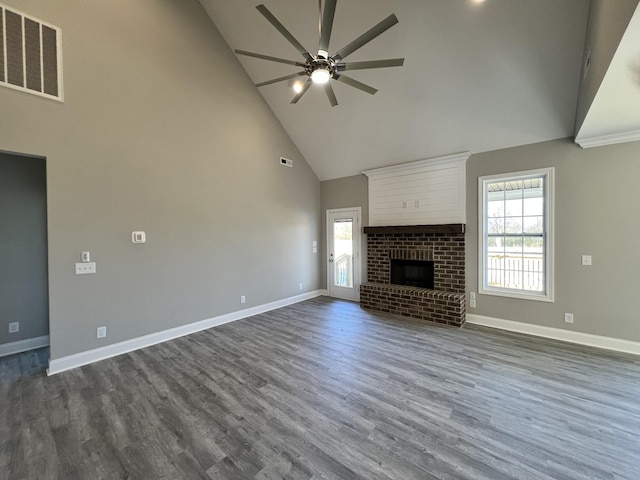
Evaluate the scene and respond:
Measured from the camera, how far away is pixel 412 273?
17.4 ft

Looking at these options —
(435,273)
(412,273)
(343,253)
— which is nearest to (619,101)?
(435,273)

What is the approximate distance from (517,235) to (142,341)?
228 inches

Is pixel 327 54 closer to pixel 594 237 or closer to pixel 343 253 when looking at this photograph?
pixel 594 237

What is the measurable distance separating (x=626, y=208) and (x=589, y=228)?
407mm

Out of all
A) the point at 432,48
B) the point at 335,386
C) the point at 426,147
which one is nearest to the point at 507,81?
the point at 432,48

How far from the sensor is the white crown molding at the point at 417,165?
445cm

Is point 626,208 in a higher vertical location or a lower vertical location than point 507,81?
lower

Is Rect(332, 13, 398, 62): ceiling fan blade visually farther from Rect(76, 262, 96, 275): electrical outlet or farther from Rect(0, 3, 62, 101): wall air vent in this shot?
Rect(76, 262, 96, 275): electrical outlet

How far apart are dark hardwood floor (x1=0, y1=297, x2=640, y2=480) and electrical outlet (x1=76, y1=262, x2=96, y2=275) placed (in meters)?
1.11

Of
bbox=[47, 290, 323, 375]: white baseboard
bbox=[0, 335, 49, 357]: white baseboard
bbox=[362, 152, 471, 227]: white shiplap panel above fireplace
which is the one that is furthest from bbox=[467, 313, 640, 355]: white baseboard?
bbox=[0, 335, 49, 357]: white baseboard

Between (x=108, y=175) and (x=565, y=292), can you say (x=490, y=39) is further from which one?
(x=108, y=175)

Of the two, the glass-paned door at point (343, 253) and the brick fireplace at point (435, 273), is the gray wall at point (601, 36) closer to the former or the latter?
the brick fireplace at point (435, 273)

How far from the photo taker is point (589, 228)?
3.47 metres

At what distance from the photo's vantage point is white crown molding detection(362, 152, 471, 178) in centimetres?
445
